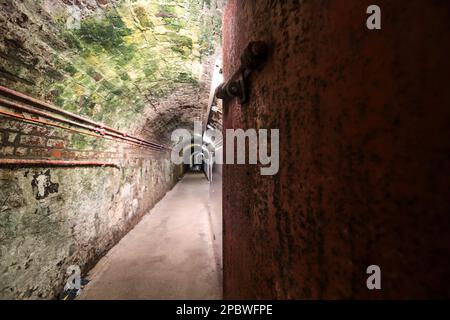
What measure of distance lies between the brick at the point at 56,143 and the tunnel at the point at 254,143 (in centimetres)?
3

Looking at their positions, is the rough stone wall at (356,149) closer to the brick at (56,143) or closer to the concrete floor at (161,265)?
the concrete floor at (161,265)

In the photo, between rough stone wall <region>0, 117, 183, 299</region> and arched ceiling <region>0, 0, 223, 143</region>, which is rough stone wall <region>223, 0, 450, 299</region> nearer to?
arched ceiling <region>0, 0, 223, 143</region>

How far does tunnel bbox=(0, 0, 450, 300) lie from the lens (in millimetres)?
420

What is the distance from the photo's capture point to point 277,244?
0.92 m

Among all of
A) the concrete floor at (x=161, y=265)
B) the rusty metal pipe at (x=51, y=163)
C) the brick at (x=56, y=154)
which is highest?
the brick at (x=56, y=154)

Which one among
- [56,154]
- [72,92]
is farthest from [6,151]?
[72,92]

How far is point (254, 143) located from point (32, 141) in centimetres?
271

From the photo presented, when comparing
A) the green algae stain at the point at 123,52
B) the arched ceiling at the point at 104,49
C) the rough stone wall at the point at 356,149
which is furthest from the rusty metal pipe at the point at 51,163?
the rough stone wall at the point at 356,149

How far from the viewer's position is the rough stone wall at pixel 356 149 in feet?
1.28

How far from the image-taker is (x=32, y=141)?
2.40 metres

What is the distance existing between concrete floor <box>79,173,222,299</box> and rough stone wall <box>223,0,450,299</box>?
2.61 metres

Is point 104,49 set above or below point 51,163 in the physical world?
above

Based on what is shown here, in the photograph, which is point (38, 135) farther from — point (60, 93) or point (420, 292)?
point (420, 292)

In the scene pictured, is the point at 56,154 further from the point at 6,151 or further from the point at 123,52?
the point at 123,52
